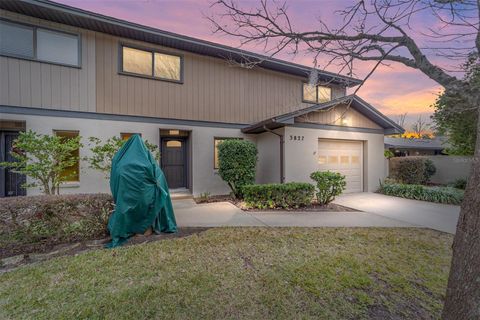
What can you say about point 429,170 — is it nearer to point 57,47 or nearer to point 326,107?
point 326,107

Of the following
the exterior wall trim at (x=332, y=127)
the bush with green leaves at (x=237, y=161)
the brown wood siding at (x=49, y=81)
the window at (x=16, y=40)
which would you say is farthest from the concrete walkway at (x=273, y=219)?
the window at (x=16, y=40)

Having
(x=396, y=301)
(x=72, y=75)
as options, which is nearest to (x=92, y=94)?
(x=72, y=75)

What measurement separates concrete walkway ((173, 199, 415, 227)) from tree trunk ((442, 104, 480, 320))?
3803 mm

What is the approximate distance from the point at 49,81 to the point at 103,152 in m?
2.81

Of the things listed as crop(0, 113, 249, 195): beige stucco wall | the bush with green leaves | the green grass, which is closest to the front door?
crop(0, 113, 249, 195): beige stucco wall

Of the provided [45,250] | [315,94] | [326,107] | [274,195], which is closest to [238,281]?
[45,250]

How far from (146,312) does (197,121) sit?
777 centimetres

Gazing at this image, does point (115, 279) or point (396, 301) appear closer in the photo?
point (396, 301)

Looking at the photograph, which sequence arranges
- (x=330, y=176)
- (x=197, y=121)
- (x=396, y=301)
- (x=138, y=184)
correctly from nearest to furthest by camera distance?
(x=396, y=301) → (x=138, y=184) → (x=330, y=176) → (x=197, y=121)

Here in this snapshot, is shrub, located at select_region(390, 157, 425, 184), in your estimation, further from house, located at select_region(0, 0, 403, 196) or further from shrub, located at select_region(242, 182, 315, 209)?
shrub, located at select_region(242, 182, 315, 209)

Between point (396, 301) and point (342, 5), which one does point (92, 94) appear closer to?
point (342, 5)

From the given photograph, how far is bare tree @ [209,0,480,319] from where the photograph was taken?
10.4ft

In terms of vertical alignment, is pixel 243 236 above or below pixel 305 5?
below

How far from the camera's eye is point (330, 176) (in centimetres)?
764
